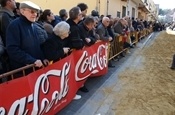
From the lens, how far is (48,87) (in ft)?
15.2

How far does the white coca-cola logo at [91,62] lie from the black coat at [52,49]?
1123mm

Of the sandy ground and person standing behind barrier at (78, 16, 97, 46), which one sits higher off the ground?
person standing behind barrier at (78, 16, 97, 46)

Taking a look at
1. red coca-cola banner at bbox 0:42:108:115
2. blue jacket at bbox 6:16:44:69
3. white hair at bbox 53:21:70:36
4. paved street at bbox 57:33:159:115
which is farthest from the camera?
paved street at bbox 57:33:159:115

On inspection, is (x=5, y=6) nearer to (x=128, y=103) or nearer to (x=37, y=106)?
(x=37, y=106)

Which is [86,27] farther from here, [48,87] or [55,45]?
[48,87]

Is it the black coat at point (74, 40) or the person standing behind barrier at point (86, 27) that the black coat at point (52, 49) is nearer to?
the black coat at point (74, 40)

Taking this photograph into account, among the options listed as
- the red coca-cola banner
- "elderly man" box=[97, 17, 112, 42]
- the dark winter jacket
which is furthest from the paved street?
the dark winter jacket

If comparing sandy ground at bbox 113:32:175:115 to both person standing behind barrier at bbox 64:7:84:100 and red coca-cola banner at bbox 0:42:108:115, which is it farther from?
person standing behind barrier at bbox 64:7:84:100

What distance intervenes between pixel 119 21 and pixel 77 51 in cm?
632

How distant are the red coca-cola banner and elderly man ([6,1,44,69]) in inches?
11.9

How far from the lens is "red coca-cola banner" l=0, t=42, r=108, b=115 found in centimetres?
366

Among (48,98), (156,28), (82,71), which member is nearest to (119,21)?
(82,71)

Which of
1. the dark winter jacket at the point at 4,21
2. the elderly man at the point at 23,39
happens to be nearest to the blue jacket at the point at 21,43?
the elderly man at the point at 23,39

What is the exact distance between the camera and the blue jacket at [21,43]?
14.0 feet
